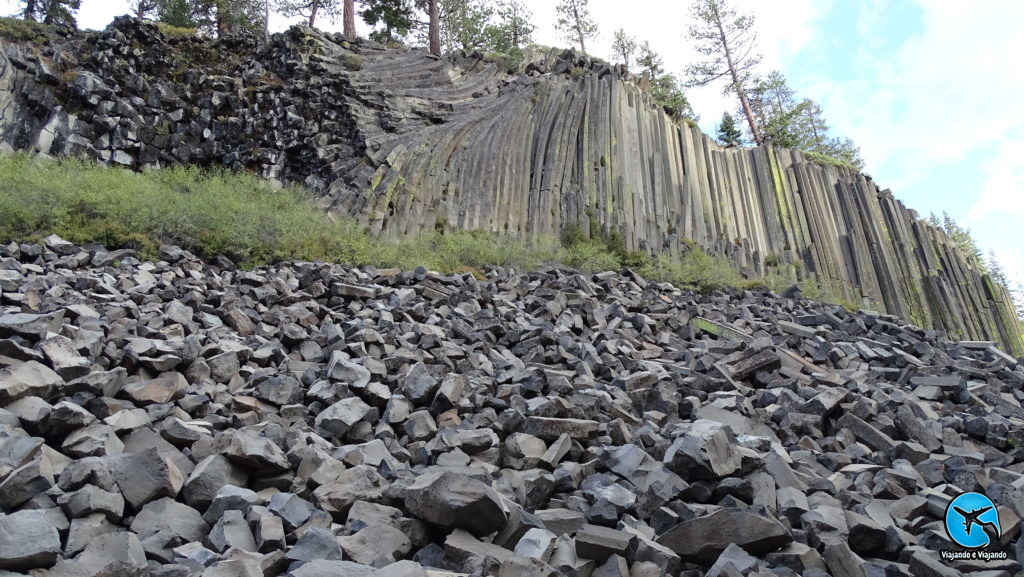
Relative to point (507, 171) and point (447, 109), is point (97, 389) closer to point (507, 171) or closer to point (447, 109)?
point (507, 171)

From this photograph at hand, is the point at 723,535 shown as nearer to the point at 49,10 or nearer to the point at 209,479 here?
the point at 209,479

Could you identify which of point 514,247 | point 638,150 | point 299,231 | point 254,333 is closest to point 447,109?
point 638,150

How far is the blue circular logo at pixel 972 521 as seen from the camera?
259cm

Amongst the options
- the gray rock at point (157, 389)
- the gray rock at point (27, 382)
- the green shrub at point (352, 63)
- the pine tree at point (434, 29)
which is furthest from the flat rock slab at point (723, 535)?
the pine tree at point (434, 29)

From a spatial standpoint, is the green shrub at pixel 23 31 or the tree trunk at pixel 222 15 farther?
the tree trunk at pixel 222 15

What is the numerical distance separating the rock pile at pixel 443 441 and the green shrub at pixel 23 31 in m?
13.1

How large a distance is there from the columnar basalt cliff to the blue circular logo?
403 inches

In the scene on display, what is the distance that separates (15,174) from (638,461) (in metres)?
10.9

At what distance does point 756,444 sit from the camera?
3.43m

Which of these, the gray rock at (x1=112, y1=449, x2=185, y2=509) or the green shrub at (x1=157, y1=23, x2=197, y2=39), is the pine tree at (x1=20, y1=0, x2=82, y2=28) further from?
the gray rock at (x1=112, y1=449, x2=185, y2=509)

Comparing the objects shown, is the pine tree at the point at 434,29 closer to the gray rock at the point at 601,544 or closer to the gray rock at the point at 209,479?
the gray rock at the point at 209,479

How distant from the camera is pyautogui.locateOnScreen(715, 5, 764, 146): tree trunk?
2350 centimetres

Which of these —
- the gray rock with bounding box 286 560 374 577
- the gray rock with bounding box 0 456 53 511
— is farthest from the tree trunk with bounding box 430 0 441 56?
the gray rock with bounding box 286 560 374 577

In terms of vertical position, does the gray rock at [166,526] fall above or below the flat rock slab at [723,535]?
above
